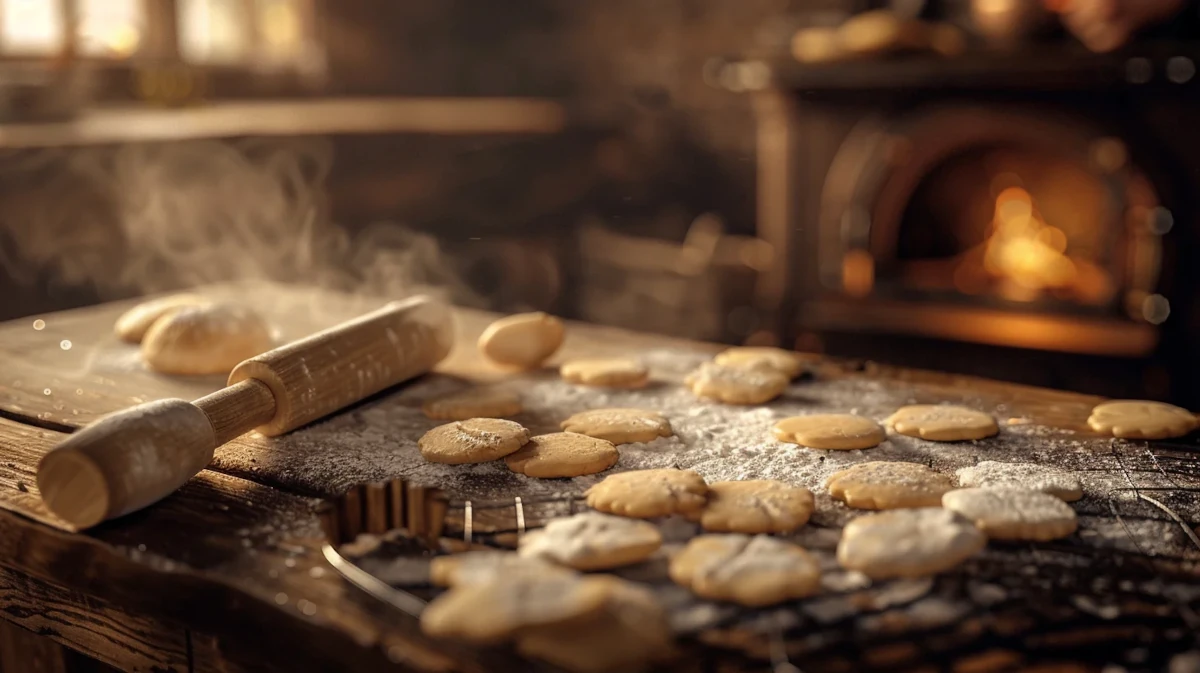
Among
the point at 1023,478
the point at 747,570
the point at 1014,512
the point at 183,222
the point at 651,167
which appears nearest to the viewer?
the point at 747,570

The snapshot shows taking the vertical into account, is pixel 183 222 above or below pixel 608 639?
above

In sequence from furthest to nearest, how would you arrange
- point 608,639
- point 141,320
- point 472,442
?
point 141,320 → point 472,442 → point 608,639

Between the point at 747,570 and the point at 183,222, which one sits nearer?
the point at 747,570

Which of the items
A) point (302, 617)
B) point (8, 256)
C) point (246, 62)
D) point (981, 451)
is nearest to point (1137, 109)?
point (981, 451)

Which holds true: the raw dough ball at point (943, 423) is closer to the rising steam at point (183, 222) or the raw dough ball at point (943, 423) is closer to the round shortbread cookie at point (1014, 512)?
the round shortbread cookie at point (1014, 512)

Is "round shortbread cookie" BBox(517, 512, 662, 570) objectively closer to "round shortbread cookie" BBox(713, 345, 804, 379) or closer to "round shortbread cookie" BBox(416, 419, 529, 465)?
"round shortbread cookie" BBox(416, 419, 529, 465)

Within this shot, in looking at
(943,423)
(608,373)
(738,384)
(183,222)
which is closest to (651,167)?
(183,222)

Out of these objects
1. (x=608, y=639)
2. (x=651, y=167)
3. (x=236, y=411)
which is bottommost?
(x=608, y=639)

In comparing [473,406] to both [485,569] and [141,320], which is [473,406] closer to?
[485,569]

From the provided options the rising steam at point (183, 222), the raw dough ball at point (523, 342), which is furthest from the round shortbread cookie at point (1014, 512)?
the rising steam at point (183, 222)
